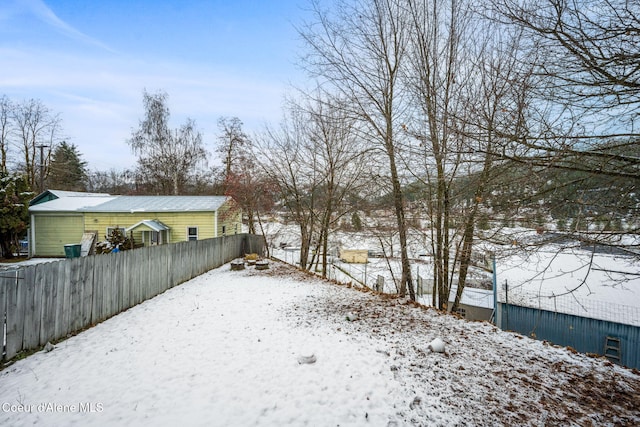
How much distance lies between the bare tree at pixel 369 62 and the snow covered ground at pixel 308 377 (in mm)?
3463

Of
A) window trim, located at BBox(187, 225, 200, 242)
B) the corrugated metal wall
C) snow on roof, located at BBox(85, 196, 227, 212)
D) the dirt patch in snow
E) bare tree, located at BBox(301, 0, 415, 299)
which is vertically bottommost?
the corrugated metal wall

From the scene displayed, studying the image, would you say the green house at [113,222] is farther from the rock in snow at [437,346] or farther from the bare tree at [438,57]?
the rock in snow at [437,346]

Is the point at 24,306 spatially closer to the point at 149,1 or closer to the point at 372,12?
the point at 372,12

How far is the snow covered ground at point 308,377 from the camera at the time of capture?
2.51 m

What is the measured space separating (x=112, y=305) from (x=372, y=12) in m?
8.80

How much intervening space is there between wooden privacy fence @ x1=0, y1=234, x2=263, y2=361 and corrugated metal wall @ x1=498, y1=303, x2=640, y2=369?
844cm

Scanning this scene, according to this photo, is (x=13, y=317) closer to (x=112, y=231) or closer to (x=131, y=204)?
(x=112, y=231)

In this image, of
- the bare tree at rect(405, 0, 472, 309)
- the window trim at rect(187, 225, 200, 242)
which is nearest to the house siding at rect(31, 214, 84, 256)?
the window trim at rect(187, 225, 200, 242)

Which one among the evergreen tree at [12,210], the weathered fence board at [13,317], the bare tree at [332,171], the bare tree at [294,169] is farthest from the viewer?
the evergreen tree at [12,210]

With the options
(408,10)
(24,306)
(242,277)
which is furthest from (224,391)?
(408,10)

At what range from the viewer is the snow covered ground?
2514mm

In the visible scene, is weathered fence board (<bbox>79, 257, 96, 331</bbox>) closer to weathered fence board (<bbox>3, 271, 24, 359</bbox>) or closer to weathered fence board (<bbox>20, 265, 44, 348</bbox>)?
weathered fence board (<bbox>20, 265, 44, 348</bbox>)

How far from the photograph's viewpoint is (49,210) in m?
13.4

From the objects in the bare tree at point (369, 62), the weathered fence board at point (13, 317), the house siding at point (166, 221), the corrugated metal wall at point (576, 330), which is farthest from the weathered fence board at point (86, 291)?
the house siding at point (166, 221)
